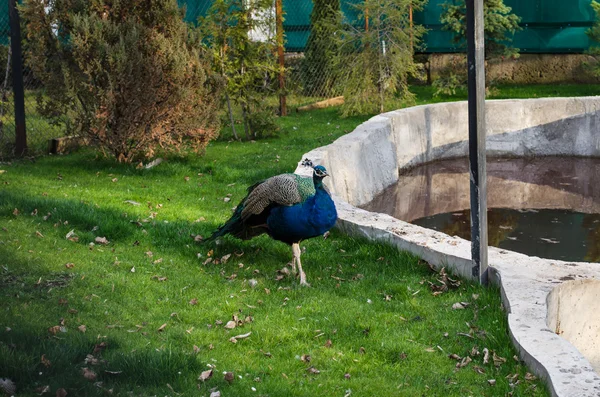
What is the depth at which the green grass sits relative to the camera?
5.27m

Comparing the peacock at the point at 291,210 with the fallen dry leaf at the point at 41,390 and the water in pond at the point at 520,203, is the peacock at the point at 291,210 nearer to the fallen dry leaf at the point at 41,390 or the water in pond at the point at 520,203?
the fallen dry leaf at the point at 41,390

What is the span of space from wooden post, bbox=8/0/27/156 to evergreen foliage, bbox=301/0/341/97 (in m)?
7.75

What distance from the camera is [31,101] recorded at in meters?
17.2

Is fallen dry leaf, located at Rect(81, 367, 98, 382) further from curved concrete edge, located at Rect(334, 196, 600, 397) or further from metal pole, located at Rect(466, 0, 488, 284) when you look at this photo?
metal pole, located at Rect(466, 0, 488, 284)

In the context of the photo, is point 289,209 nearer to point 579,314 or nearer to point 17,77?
point 579,314

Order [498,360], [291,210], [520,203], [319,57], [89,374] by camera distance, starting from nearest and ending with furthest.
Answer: [89,374], [498,360], [291,210], [520,203], [319,57]

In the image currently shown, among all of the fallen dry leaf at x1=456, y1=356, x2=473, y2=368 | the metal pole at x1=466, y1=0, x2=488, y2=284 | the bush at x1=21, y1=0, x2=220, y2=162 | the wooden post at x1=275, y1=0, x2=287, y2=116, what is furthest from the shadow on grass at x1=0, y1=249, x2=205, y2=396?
the wooden post at x1=275, y1=0, x2=287, y2=116

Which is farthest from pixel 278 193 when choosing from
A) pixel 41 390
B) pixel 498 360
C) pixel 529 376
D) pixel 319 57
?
pixel 319 57

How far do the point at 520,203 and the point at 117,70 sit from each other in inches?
237

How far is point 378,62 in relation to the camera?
16.5m

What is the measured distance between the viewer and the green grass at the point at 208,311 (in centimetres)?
527

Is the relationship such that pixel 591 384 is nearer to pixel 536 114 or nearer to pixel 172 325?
pixel 172 325

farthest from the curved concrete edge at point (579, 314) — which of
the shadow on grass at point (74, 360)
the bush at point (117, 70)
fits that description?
the bush at point (117, 70)

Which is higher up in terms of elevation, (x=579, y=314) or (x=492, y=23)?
(x=492, y=23)
